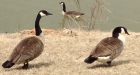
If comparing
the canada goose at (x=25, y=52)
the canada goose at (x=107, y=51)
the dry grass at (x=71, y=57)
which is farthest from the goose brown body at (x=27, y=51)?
the canada goose at (x=107, y=51)

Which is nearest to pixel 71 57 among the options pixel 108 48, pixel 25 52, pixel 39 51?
pixel 39 51

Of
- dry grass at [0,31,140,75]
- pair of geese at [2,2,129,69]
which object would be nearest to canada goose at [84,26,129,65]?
pair of geese at [2,2,129,69]

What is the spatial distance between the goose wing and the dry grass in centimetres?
36

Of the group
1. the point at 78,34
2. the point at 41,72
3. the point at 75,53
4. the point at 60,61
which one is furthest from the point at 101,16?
the point at 41,72

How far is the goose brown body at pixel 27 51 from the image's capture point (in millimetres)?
10812

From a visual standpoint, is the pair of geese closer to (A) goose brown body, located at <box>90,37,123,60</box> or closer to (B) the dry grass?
(A) goose brown body, located at <box>90,37,123,60</box>

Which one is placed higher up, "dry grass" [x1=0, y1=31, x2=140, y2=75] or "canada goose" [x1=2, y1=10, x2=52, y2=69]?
"canada goose" [x1=2, y1=10, x2=52, y2=69]

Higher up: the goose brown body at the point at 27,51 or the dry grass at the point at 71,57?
the goose brown body at the point at 27,51

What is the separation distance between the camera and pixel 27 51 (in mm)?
11000

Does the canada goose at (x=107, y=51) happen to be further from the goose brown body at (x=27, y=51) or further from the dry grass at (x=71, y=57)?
the goose brown body at (x=27, y=51)

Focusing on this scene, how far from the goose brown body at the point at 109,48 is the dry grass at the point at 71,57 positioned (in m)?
0.34

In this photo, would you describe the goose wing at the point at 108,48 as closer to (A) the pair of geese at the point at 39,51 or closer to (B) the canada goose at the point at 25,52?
(A) the pair of geese at the point at 39,51

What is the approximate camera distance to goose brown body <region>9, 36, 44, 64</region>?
10.8m

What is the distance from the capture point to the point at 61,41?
48.8 feet
